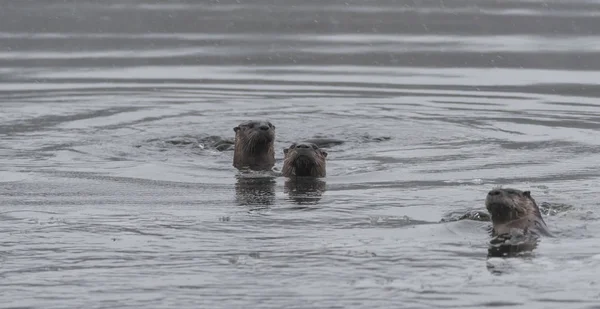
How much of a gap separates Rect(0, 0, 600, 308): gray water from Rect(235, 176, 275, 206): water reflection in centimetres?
2

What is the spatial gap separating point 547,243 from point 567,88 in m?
11.3

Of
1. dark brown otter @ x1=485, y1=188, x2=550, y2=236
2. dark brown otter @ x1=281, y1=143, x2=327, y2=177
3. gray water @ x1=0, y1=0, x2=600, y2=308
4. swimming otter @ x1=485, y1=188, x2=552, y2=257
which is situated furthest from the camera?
dark brown otter @ x1=281, y1=143, x2=327, y2=177

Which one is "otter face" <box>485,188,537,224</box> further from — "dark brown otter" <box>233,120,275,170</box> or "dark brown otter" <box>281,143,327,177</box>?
"dark brown otter" <box>233,120,275,170</box>

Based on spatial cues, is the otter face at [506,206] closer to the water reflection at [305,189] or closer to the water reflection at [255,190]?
the water reflection at [305,189]

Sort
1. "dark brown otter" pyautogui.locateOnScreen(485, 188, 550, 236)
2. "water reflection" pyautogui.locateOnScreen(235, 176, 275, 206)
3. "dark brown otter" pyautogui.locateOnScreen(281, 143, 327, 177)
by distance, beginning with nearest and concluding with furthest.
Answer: "dark brown otter" pyautogui.locateOnScreen(485, 188, 550, 236) < "water reflection" pyautogui.locateOnScreen(235, 176, 275, 206) < "dark brown otter" pyautogui.locateOnScreen(281, 143, 327, 177)

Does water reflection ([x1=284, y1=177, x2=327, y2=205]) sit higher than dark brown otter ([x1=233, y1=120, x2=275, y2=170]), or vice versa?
dark brown otter ([x1=233, y1=120, x2=275, y2=170])

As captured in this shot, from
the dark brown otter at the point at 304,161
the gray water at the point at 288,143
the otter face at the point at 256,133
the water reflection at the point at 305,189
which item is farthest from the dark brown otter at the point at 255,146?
the water reflection at the point at 305,189

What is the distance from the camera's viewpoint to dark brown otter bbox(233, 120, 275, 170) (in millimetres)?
13711

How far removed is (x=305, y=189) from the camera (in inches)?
475

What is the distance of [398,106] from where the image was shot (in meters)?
18.3

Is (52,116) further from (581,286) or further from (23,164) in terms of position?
(581,286)

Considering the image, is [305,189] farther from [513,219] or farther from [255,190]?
[513,219]

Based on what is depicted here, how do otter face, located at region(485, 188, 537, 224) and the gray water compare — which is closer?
the gray water

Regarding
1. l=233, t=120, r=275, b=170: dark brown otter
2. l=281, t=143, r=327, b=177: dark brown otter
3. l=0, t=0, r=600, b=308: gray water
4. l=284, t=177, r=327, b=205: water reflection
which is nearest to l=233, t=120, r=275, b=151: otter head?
l=233, t=120, r=275, b=170: dark brown otter
